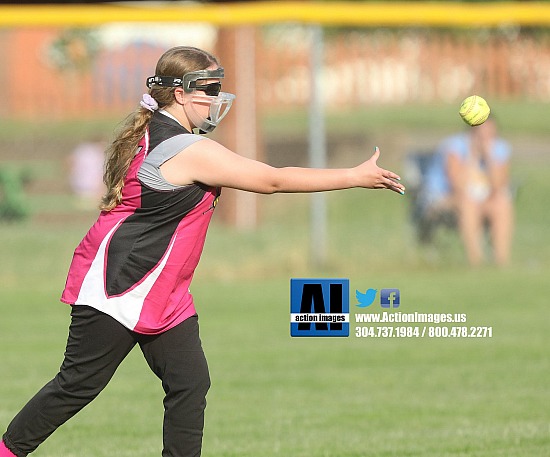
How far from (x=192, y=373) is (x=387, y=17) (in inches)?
369

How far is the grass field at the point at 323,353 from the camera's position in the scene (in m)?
6.39

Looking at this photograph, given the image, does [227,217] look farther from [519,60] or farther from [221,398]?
[221,398]

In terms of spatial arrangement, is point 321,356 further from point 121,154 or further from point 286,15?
point 286,15

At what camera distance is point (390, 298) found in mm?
10805

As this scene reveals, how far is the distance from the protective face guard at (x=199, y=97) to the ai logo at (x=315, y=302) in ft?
5.79

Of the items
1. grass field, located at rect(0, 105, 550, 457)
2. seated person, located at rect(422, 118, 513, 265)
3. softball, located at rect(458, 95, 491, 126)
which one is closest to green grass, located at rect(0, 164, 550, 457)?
grass field, located at rect(0, 105, 550, 457)

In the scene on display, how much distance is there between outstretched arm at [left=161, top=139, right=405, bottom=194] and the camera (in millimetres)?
4703

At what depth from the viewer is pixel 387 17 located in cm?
1374

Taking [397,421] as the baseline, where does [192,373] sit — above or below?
above

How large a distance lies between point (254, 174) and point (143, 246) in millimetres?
514

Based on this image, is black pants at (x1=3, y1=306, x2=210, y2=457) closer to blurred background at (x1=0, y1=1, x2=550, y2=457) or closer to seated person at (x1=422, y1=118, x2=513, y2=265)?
blurred background at (x1=0, y1=1, x2=550, y2=457)

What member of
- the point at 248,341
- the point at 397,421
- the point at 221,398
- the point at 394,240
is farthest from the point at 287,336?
the point at 394,240

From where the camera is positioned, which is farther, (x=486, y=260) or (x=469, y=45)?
(x=469, y=45)

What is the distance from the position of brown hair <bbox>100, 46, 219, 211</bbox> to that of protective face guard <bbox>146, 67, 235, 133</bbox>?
23mm
